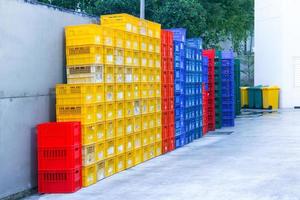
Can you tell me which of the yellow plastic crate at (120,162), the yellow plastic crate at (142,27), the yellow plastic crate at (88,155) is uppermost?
the yellow plastic crate at (142,27)

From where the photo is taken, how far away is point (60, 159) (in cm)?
953

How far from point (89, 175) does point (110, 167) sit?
1.02m

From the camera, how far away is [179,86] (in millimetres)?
15891

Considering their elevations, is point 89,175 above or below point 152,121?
below

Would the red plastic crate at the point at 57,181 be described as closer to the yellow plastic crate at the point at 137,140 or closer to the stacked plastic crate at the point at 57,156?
the stacked plastic crate at the point at 57,156

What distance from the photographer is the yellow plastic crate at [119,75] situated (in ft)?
37.6

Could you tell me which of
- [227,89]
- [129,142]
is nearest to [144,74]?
[129,142]

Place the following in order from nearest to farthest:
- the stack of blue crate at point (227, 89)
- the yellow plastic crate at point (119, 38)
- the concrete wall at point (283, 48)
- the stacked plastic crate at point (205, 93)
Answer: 1. the yellow plastic crate at point (119, 38)
2. the stacked plastic crate at point (205, 93)
3. the stack of blue crate at point (227, 89)
4. the concrete wall at point (283, 48)

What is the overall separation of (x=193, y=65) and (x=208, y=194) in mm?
8785

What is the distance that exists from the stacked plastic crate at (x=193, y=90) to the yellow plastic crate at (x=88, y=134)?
649 cm

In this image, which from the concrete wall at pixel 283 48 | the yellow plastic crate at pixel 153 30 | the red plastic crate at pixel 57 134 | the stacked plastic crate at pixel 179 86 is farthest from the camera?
the concrete wall at pixel 283 48

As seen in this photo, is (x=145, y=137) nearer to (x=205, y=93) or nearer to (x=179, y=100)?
(x=179, y=100)

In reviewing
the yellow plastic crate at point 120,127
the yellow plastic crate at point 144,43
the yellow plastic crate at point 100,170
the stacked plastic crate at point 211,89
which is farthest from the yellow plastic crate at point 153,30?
the stacked plastic crate at point 211,89

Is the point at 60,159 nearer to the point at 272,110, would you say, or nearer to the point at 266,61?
the point at 272,110
